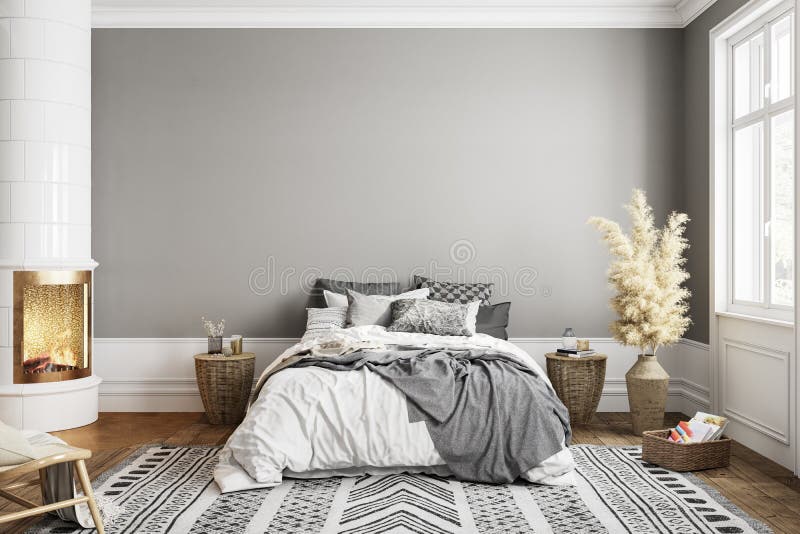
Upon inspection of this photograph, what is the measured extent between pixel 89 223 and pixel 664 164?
177 inches

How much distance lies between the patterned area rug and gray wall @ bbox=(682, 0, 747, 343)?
1.79 meters

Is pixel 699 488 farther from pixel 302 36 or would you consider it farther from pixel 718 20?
pixel 302 36

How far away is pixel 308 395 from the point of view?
3.48m

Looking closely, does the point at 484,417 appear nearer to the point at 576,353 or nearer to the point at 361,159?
the point at 576,353

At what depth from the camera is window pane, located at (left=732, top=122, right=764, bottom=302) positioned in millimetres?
4422

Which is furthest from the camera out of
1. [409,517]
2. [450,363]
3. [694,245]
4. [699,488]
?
[694,245]

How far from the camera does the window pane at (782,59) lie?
4.05 metres

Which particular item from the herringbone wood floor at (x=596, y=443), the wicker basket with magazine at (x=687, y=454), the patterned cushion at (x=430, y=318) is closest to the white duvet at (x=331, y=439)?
the wicker basket with magazine at (x=687, y=454)

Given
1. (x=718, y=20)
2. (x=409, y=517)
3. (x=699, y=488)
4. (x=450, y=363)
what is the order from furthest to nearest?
(x=718, y=20) < (x=450, y=363) < (x=699, y=488) < (x=409, y=517)

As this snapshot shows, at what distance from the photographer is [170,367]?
5.36m

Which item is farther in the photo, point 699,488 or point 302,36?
point 302,36

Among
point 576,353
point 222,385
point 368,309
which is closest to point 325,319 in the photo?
point 368,309

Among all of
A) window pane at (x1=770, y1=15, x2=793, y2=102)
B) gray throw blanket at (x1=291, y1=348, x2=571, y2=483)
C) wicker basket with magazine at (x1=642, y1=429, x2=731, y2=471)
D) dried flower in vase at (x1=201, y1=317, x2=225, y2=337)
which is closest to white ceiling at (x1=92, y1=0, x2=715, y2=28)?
window pane at (x1=770, y1=15, x2=793, y2=102)

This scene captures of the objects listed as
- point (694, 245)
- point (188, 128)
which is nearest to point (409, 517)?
point (694, 245)
